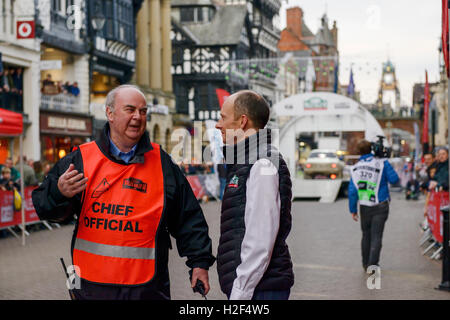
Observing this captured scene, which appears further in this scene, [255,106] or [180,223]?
[180,223]

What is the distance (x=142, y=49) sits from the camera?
41.0 metres

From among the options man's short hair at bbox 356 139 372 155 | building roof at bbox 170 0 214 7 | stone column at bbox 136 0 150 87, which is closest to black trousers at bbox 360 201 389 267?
man's short hair at bbox 356 139 372 155

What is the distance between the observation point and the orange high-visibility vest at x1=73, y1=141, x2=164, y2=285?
3863 mm


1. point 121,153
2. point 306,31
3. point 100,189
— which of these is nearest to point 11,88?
point 121,153

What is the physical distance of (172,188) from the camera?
4.05 metres

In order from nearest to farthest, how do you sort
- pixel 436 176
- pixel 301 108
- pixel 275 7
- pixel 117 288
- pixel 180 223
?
pixel 117 288, pixel 180 223, pixel 436 176, pixel 301 108, pixel 275 7

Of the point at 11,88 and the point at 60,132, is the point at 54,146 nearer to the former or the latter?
the point at 60,132

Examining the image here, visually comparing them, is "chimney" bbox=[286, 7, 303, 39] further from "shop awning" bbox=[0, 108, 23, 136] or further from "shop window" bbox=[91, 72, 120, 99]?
"shop awning" bbox=[0, 108, 23, 136]

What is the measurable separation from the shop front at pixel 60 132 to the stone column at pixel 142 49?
883 centimetres

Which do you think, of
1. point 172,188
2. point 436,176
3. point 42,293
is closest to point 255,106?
point 172,188

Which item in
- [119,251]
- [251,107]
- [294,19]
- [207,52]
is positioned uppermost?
[294,19]

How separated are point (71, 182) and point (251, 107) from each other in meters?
1.01

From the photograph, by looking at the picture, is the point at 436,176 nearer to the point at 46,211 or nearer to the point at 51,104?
the point at 46,211

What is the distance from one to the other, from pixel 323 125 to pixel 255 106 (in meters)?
24.8
